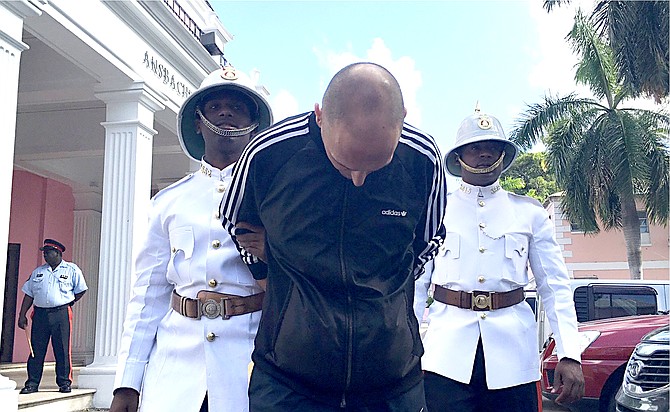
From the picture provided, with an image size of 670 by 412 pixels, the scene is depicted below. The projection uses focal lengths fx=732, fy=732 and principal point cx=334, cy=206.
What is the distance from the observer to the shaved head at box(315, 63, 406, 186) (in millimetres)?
1650

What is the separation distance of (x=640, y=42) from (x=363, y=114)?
1967 cm

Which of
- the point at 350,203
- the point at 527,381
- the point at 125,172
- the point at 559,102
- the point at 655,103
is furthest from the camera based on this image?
the point at 559,102

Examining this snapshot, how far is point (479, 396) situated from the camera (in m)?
3.69

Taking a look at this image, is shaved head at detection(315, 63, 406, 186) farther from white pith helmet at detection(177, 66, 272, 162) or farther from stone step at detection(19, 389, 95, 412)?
stone step at detection(19, 389, 95, 412)

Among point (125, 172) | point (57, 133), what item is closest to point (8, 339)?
point (57, 133)

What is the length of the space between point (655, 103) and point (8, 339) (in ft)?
58.6

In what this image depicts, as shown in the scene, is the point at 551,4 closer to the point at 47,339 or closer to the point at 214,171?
the point at 47,339

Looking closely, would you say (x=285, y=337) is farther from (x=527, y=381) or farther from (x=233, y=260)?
(x=527, y=381)

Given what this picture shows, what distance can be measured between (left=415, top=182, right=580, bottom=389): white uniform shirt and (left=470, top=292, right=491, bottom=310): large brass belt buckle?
30 mm

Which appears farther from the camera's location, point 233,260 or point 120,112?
point 120,112

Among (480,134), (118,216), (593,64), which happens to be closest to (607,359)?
(480,134)

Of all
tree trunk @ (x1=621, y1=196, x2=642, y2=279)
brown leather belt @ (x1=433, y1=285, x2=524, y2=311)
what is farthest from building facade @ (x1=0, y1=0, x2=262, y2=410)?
tree trunk @ (x1=621, y1=196, x2=642, y2=279)

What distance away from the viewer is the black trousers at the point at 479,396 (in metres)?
3.60

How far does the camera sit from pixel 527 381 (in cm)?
366
